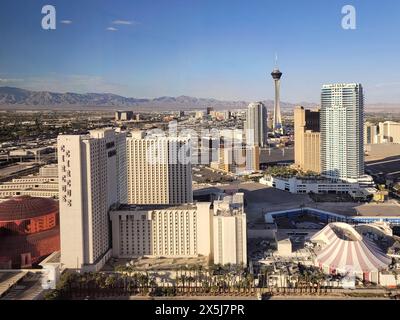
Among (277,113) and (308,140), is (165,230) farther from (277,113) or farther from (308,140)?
(277,113)

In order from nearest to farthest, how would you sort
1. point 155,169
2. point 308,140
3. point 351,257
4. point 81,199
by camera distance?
point 81,199
point 351,257
point 155,169
point 308,140

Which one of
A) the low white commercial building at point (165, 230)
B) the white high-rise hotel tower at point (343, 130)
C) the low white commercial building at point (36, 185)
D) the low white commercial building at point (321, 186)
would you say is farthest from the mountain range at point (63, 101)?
the white high-rise hotel tower at point (343, 130)

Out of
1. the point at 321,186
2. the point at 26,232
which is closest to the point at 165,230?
the point at 26,232

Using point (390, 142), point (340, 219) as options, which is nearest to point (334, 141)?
point (340, 219)

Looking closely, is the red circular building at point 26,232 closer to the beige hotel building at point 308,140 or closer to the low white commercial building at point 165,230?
the low white commercial building at point 165,230

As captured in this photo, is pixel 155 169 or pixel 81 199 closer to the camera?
pixel 81 199

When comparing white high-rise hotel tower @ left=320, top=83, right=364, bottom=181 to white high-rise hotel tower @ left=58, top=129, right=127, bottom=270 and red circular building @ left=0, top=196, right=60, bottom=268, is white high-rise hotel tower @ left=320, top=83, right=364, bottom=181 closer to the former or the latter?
white high-rise hotel tower @ left=58, top=129, right=127, bottom=270

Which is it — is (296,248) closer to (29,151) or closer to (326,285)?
(326,285)

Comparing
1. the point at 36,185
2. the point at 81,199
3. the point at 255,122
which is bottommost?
the point at 36,185
